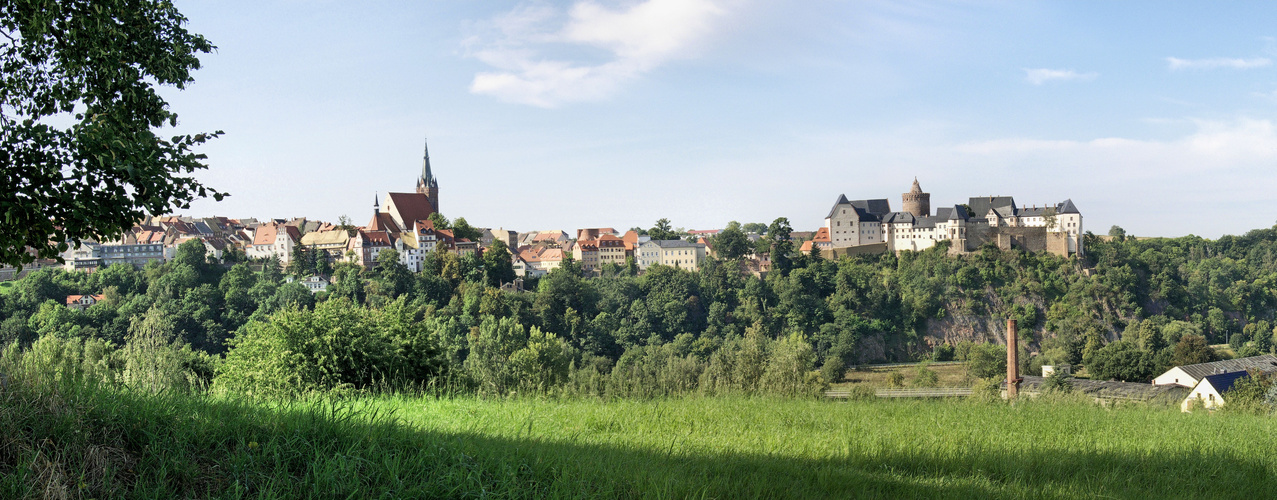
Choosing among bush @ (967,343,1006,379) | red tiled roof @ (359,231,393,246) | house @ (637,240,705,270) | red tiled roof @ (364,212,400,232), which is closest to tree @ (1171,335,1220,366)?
bush @ (967,343,1006,379)

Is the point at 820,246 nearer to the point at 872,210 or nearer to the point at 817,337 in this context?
the point at 872,210

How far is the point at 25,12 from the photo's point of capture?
3.49m

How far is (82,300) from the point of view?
165 ft

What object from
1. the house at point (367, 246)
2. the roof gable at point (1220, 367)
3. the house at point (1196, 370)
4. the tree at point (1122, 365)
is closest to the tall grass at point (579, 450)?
the house at point (1196, 370)

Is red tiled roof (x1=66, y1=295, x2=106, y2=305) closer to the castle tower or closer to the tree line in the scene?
the tree line

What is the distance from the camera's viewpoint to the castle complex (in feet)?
230

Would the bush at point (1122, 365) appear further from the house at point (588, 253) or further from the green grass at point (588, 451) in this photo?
the house at point (588, 253)

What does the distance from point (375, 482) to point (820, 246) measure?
8322cm

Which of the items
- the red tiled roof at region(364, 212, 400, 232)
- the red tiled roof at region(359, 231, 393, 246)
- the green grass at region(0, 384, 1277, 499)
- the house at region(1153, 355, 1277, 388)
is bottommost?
the house at region(1153, 355, 1277, 388)

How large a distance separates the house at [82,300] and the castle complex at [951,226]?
200 feet

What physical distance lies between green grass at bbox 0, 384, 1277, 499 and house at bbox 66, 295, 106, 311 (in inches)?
2195

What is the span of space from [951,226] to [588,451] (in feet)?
248

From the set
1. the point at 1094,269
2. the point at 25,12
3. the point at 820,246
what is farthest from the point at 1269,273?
the point at 25,12

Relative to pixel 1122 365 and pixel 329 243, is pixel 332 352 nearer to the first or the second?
pixel 1122 365
